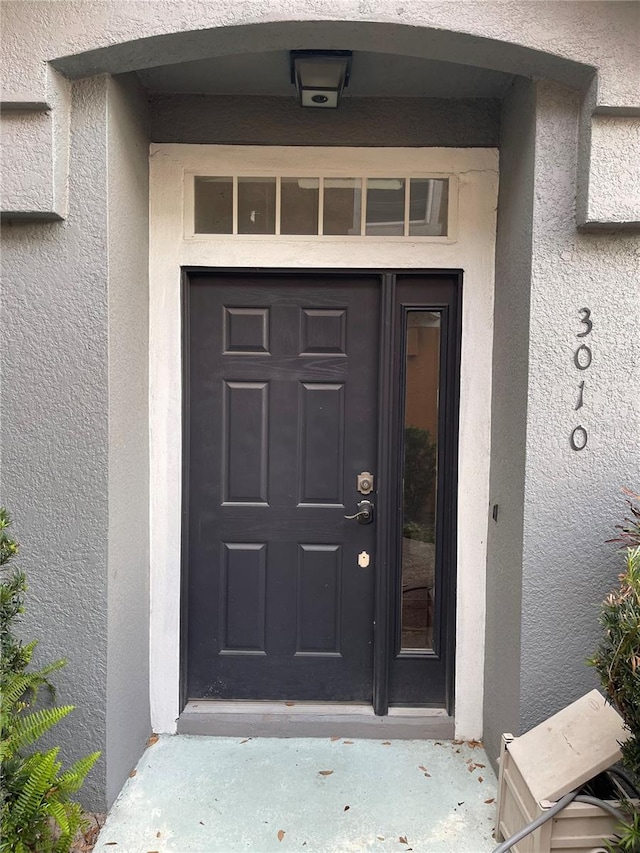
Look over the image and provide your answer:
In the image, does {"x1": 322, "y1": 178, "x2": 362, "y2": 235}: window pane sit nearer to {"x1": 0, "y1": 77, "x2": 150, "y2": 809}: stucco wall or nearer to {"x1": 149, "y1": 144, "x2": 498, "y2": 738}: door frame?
{"x1": 149, "y1": 144, "x2": 498, "y2": 738}: door frame

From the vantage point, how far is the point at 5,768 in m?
2.15

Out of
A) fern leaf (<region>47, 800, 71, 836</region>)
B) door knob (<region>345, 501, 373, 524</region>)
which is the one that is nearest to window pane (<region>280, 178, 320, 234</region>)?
door knob (<region>345, 501, 373, 524</region>)

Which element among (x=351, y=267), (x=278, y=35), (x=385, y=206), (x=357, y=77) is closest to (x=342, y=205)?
(x=385, y=206)

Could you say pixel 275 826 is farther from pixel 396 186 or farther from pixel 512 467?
pixel 396 186

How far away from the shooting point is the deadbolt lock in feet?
10.7

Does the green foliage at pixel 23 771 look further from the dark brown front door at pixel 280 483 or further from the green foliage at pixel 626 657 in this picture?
the green foliage at pixel 626 657

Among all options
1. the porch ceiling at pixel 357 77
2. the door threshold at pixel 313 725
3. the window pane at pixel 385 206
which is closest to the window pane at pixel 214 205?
the porch ceiling at pixel 357 77

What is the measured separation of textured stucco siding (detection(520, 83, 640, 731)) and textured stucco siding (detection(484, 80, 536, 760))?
0.17ft

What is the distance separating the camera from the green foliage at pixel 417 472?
10.6 ft

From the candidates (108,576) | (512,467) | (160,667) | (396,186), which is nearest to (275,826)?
(160,667)

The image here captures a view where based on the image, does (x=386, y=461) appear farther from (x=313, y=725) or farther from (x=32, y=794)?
(x=32, y=794)

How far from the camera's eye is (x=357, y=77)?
291 centimetres

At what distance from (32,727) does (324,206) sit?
269cm

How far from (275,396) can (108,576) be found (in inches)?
48.5
